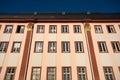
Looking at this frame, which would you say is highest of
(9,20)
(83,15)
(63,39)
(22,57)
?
(83,15)

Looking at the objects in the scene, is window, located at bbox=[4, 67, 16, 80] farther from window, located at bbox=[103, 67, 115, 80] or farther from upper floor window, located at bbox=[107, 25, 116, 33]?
upper floor window, located at bbox=[107, 25, 116, 33]

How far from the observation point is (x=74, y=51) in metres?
21.0

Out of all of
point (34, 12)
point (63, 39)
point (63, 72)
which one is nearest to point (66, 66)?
point (63, 72)

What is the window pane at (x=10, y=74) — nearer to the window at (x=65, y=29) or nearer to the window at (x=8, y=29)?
the window at (x=8, y=29)

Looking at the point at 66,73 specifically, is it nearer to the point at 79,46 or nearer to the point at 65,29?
the point at 79,46

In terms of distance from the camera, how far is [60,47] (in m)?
21.5

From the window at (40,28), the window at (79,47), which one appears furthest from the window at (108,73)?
the window at (40,28)

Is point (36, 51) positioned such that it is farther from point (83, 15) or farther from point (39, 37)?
point (83, 15)

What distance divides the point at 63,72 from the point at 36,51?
4921mm

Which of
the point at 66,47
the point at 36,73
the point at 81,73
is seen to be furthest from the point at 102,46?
the point at 36,73

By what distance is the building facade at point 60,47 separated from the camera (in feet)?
63.1

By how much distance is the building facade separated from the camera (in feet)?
63.1

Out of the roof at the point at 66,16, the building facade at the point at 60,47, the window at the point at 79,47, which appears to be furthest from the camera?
the roof at the point at 66,16

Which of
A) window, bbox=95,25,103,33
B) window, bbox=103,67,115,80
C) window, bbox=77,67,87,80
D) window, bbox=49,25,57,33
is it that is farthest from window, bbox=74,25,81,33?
window, bbox=103,67,115,80
